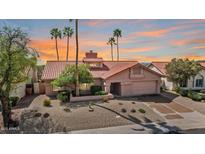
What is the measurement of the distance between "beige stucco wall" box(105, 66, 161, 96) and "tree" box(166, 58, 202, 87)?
1.96m

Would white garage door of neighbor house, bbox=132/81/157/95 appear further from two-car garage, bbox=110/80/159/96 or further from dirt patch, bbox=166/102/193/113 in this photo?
dirt patch, bbox=166/102/193/113

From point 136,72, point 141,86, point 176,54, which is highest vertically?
point 176,54

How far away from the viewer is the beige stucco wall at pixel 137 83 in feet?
67.6

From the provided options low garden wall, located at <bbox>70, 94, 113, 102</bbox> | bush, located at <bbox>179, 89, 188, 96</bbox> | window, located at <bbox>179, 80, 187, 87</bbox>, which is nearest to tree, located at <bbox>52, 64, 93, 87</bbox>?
low garden wall, located at <bbox>70, 94, 113, 102</bbox>

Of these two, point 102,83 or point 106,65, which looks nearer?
point 102,83

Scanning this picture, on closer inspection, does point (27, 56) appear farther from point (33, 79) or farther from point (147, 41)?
point (33, 79)

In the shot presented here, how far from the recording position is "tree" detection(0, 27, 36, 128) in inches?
440

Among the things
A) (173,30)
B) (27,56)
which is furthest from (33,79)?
(173,30)

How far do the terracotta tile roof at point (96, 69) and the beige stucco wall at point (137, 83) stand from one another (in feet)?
2.47

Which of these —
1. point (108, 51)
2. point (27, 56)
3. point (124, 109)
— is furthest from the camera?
point (108, 51)

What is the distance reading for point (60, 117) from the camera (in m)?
13.5

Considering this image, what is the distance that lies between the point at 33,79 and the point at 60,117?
12831mm

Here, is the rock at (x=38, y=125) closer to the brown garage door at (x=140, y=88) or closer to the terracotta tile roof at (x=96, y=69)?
the terracotta tile roof at (x=96, y=69)

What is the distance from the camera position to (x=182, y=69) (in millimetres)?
20578
